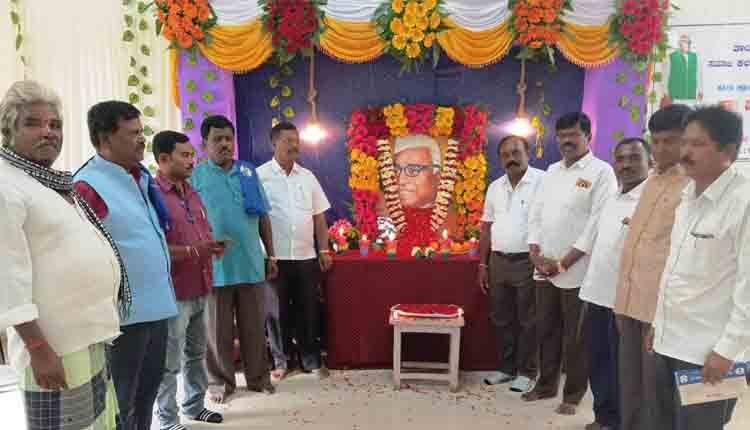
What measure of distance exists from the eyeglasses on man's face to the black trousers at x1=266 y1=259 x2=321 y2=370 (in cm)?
124

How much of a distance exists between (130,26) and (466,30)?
3.01 m

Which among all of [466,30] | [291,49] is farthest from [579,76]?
[291,49]

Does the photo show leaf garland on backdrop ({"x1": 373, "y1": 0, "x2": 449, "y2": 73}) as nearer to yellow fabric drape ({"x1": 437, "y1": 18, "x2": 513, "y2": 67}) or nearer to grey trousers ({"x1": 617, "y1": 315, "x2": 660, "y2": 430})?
yellow fabric drape ({"x1": 437, "y1": 18, "x2": 513, "y2": 67})

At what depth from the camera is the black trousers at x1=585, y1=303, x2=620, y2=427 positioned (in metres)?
2.88

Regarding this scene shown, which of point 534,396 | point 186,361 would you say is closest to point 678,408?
point 534,396

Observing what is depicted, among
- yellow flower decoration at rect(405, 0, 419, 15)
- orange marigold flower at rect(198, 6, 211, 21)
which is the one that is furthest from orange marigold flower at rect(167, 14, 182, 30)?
yellow flower decoration at rect(405, 0, 419, 15)

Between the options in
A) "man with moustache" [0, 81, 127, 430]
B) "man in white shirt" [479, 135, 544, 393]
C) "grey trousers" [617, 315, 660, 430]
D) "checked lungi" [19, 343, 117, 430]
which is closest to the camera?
"man with moustache" [0, 81, 127, 430]

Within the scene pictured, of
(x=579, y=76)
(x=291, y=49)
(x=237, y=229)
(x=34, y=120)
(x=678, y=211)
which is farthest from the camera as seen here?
(x=579, y=76)

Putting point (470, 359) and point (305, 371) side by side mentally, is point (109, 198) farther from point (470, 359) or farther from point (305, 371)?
point (470, 359)

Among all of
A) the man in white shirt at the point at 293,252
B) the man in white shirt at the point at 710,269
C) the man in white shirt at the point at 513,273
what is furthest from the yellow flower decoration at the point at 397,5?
the man in white shirt at the point at 710,269

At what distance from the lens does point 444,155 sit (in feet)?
15.2

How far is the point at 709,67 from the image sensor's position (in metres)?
4.70

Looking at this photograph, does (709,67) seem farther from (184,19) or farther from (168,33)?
(168,33)

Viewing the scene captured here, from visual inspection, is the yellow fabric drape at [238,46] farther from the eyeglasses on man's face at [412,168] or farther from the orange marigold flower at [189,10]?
the eyeglasses on man's face at [412,168]
